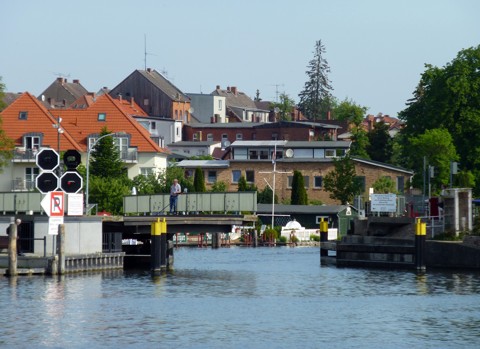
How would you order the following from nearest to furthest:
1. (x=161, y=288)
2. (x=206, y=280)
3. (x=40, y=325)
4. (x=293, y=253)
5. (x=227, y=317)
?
1. (x=40, y=325)
2. (x=227, y=317)
3. (x=161, y=288)
4. (x=206, y=280)
5. (x=293, y=253)

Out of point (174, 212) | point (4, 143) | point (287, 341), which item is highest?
point (4, 143)

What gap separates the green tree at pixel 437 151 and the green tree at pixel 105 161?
2747 cm

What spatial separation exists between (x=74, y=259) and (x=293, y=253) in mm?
42084

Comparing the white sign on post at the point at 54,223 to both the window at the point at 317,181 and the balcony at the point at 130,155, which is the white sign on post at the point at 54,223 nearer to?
the balcony at the point at 130,155

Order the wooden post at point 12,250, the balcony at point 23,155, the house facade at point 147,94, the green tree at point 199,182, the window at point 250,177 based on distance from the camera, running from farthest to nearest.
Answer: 1. the house facade at point 147,94
2. the window at point 250,177
3. the green tree at point 199,182
4. the balcony at point 23,155
5. the wooden post at point 12,250

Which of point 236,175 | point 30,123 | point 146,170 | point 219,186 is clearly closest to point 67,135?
point 30,123

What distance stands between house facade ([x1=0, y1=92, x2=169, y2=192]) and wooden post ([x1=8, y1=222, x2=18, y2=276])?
6476 centimetres

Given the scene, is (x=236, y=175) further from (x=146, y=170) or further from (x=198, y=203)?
(x=198, y=203)

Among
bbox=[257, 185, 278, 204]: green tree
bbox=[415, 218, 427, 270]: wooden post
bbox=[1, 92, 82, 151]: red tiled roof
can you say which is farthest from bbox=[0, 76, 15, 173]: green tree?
bbox=[415, 218, 427, 270]: wooden post

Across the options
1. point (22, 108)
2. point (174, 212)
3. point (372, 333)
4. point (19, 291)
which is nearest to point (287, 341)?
point (372, 333)

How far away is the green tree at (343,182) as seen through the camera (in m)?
144

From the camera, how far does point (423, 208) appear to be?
314 ft

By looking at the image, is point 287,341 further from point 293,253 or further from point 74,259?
point 293,253

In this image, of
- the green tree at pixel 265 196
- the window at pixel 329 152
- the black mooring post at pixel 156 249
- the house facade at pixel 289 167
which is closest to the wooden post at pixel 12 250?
the black mooring post at pixel 156 249
